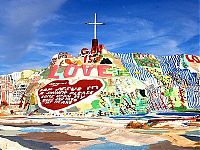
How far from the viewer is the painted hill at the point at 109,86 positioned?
54.7m

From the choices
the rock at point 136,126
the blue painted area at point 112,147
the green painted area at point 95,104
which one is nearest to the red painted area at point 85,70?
the green painted area at point 95,104

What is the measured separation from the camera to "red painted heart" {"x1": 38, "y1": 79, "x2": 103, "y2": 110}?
55.0m

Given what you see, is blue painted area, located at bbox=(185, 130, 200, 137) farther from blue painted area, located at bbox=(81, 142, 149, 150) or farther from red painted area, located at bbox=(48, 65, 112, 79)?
red painted area, located at bbox=(48, 65, 112, 79)

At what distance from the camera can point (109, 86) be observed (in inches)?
2234

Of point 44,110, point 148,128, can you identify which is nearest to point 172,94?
point 44,110

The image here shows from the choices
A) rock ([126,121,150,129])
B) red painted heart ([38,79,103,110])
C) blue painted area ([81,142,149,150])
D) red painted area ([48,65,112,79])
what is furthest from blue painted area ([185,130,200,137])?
red painted area ([48,65,112,79])

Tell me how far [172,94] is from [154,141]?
3743 cm

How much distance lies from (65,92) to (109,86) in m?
6.56

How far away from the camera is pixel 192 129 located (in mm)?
34031

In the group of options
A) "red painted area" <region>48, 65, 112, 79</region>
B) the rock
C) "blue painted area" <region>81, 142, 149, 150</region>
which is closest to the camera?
"blue painted area" <region>81, 142, 149, 150</region>

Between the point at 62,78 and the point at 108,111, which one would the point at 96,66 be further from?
the point at 108,111

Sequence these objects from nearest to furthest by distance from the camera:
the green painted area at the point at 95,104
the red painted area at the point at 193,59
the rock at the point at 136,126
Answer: the rock at the point at 136,126 → the green painted area at the point at 95,104 → the red painted area at the point at 193,59

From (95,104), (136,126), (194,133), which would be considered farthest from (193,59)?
(194,133)

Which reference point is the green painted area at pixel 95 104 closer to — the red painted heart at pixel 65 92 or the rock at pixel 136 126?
the red painted heart at pixel 65 92
